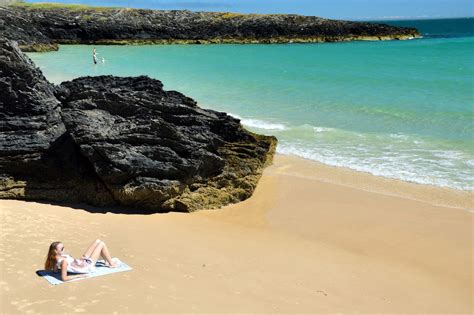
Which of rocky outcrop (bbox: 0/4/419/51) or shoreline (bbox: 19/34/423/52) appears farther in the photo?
rocky outcrop (bbox: 0/4/419/51)

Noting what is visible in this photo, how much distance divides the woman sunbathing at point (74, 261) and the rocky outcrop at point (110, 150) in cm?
275

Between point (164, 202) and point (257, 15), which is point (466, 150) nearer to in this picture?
point (164, 202)

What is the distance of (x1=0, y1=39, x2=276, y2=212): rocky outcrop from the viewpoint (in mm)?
9453

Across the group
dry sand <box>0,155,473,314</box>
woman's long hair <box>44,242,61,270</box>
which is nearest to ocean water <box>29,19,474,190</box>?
dry sand <box>0,155,473,314</box>

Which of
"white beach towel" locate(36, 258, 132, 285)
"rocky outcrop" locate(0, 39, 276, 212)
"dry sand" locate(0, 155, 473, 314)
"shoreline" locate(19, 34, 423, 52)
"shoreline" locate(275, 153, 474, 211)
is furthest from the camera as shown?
"shoreline" locate(19, 34, 423, 52)

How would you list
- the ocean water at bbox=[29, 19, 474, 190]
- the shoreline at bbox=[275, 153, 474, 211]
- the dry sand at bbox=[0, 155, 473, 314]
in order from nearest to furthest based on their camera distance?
the dry sand at bbox=[0, 155, 473, 314] < the shoreline at bbox=[275, 153, 474, 211] < the ocean water at bbox=[29, 19, 474, 190]

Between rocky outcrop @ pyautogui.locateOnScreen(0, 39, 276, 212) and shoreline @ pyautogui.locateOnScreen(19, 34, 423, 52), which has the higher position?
shoreline @ pyautogui.locateOnScreen(19, 34, 423, 52)

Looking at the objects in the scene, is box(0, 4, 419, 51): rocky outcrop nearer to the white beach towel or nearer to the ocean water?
the ocean water

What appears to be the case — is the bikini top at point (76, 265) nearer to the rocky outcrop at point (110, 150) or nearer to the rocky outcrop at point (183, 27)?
the rocky outcrop at point (110, 150)

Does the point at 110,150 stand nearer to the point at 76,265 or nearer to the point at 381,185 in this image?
the point at 76,265

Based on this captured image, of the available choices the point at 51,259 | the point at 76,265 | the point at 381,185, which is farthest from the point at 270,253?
the point at 381,185

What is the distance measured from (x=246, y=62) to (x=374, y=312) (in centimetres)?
3934

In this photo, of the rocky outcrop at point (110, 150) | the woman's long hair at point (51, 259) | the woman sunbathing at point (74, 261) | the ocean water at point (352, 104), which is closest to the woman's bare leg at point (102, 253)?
the woman sunbathing at point (74, 261)

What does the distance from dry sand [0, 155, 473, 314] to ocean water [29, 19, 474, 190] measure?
2365mm
